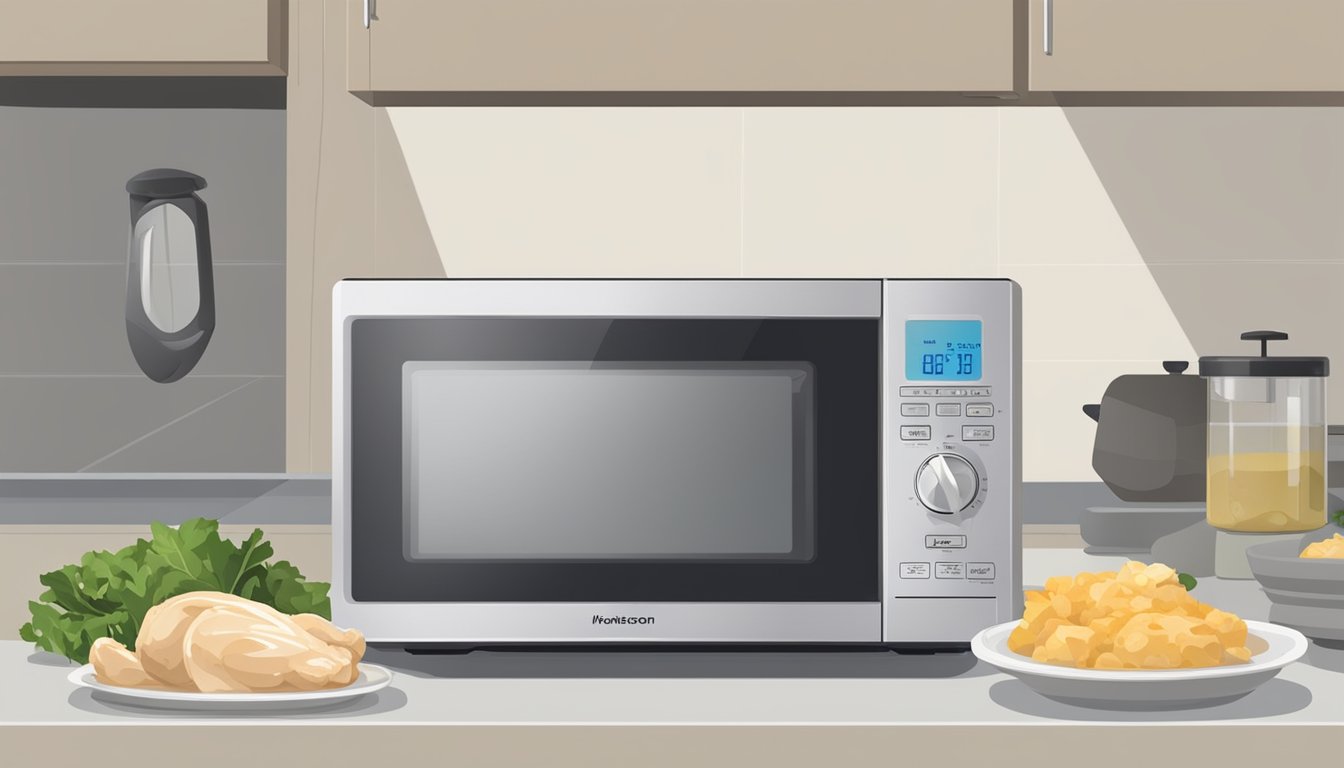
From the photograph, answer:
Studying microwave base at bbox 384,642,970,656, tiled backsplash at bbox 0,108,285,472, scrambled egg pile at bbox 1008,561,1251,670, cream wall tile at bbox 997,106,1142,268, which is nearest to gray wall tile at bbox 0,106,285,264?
tiled backsplash at bbox 0,108,285,472

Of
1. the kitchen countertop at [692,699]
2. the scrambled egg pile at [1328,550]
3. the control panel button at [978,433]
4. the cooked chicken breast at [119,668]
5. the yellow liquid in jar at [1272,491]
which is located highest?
the control panel button at [978,433]

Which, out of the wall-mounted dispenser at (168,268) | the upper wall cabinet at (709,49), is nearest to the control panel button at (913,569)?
the upper wall cabinet at (709,49)

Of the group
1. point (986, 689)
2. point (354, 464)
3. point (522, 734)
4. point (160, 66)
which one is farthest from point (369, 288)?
point (160, 66)

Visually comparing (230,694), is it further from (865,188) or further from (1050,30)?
(865,188)

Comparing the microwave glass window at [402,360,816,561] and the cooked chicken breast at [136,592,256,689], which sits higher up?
the microwave glass window at [402,360,816,561]

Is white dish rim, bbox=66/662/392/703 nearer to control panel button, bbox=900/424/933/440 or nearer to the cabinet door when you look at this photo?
control panel button, bbox=900/424/933/440

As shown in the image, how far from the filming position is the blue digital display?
99cm

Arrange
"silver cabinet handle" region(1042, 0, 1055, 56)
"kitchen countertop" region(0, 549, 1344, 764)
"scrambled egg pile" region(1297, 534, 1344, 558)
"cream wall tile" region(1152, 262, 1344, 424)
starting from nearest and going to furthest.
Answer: "kitchen countertop" region(0, 549, 1344, 764) < "scrambled egg pile" region(1297, 534, 1344, 558) < "silver cabinet handle" region(1042, 0, 1055, 56) < "cream wall tile" region(1152, 262, 1344, 424)

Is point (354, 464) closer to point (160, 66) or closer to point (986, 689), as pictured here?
point (986, 689)

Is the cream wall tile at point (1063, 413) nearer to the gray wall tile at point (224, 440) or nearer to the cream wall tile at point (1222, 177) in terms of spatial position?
the cream wall tile at point (1222, 177)

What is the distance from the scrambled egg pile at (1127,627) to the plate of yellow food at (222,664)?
0.41 metres

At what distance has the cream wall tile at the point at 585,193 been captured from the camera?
82.6 inches

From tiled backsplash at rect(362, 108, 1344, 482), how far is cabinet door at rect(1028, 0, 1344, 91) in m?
0.40

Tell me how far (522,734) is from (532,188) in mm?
1399
